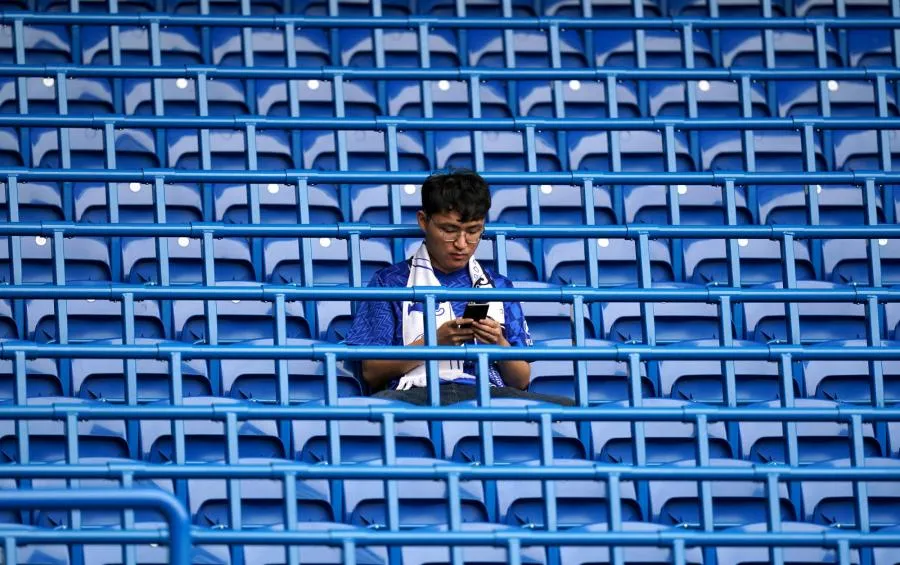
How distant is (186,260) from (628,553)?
129cm

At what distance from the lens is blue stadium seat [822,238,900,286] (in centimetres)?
387

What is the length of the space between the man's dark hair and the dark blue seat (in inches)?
31.9

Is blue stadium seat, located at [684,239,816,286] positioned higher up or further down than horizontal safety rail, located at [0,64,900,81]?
further down

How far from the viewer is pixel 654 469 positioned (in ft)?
9.46

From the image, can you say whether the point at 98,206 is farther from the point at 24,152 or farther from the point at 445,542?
the point at 445,542

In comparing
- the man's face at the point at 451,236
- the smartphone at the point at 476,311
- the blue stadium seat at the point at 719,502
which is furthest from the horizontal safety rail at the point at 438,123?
the blue stadium seat at the point at 719,502

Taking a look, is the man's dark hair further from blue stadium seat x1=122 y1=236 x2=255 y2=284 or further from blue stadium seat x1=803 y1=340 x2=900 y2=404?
blue stadium seat x1=803 y1=340 x2=900 y2=404

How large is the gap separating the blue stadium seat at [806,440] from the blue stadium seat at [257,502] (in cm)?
87

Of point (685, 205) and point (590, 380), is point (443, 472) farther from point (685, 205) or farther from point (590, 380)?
point (685, 205)

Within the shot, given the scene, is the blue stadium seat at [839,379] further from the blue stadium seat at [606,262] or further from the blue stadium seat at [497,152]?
the blue stadium seat at [497,152]

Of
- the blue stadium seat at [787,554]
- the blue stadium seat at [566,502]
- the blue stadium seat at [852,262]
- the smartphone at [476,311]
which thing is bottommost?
the blue stadium seat at [787,554]

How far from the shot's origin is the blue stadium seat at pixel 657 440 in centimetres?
324

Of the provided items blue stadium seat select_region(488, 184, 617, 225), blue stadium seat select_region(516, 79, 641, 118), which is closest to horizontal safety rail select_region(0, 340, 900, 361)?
blue stadium seat select_region(488, 184, 617, 225)

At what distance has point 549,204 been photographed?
12.9ft
